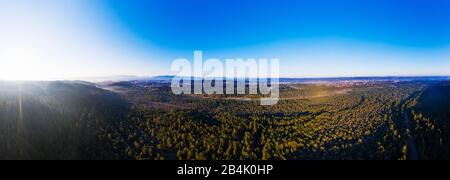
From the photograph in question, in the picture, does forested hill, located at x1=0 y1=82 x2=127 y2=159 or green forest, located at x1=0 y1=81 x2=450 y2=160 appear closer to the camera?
forested hill, located at x1=0 y1=82 x2=127 y2=159

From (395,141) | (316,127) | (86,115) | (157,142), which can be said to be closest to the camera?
(157,142)

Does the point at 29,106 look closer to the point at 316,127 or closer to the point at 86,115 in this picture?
the point at 86,115

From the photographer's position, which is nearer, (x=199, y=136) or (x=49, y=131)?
(x=49, y=131)

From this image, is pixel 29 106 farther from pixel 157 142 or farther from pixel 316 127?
pixel 316 127

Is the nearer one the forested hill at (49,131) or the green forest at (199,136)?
the forested hill at (49,131)

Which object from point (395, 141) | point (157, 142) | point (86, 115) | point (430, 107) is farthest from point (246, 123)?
point (430, 107)

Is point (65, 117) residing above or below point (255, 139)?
above

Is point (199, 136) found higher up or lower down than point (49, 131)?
lower down
